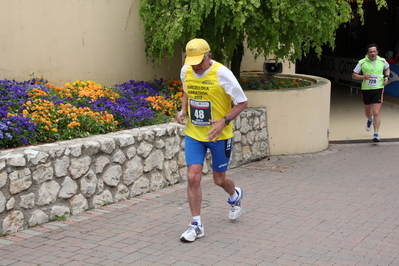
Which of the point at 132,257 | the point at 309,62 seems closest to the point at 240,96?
the point at 132,257

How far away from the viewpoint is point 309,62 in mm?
22406

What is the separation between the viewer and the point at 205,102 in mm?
5223

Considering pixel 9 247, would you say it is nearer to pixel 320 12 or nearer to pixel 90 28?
pixel 90 28

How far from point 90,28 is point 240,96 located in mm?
4136

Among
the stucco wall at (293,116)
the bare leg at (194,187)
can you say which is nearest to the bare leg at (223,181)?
the bare leg at (194,187)

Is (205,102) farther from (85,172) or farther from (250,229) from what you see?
(85,172)

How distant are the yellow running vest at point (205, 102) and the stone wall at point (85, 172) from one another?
137 centimetres

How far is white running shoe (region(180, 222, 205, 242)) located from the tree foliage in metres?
3.59

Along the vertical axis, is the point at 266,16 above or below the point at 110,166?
above

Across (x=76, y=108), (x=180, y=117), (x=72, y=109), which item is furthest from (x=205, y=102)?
(x=76, y=108)

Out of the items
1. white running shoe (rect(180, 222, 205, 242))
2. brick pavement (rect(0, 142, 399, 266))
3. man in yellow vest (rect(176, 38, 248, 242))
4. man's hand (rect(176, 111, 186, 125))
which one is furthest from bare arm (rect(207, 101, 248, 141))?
brick pavement (rect(0, 142, 399, 266))

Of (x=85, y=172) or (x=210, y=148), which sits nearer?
(x=210, y=148)

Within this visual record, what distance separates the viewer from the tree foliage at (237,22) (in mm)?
7973

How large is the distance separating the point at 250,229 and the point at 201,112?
4.30ft
